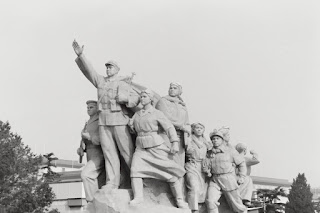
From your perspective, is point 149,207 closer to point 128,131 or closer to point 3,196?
point 128,131

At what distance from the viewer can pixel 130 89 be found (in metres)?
9.95

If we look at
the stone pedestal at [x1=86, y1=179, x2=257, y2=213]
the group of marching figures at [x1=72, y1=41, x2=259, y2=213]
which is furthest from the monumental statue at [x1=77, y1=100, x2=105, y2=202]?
the stone pedestal at [x1=86, y1=179, x2=257, y2=213]

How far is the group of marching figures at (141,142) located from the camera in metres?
9.56

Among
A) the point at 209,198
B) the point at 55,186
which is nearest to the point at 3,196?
the point at 55,186

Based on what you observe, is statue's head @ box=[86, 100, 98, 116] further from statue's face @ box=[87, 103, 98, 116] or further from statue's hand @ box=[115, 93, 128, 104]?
statue's hand @ box=[115, 93, 128, 104]

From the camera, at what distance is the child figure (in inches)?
426

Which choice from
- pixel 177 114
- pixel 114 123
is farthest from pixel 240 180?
pixel 114 123

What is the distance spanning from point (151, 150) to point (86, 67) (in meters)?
1.63

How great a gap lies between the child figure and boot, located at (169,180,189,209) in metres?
0.96

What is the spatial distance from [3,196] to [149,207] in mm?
17428

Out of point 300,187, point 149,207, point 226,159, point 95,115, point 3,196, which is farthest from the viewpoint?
point 300,187

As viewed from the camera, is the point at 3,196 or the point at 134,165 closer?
the point at 134,165

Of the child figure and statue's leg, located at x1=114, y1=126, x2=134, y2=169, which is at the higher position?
statue's leg, located at x1=114, y1=126, x2=134, y2=169

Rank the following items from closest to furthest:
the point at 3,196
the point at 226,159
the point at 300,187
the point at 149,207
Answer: the point at 149,207
the point at 226,159
the point at 3,196
the point at 300,187
